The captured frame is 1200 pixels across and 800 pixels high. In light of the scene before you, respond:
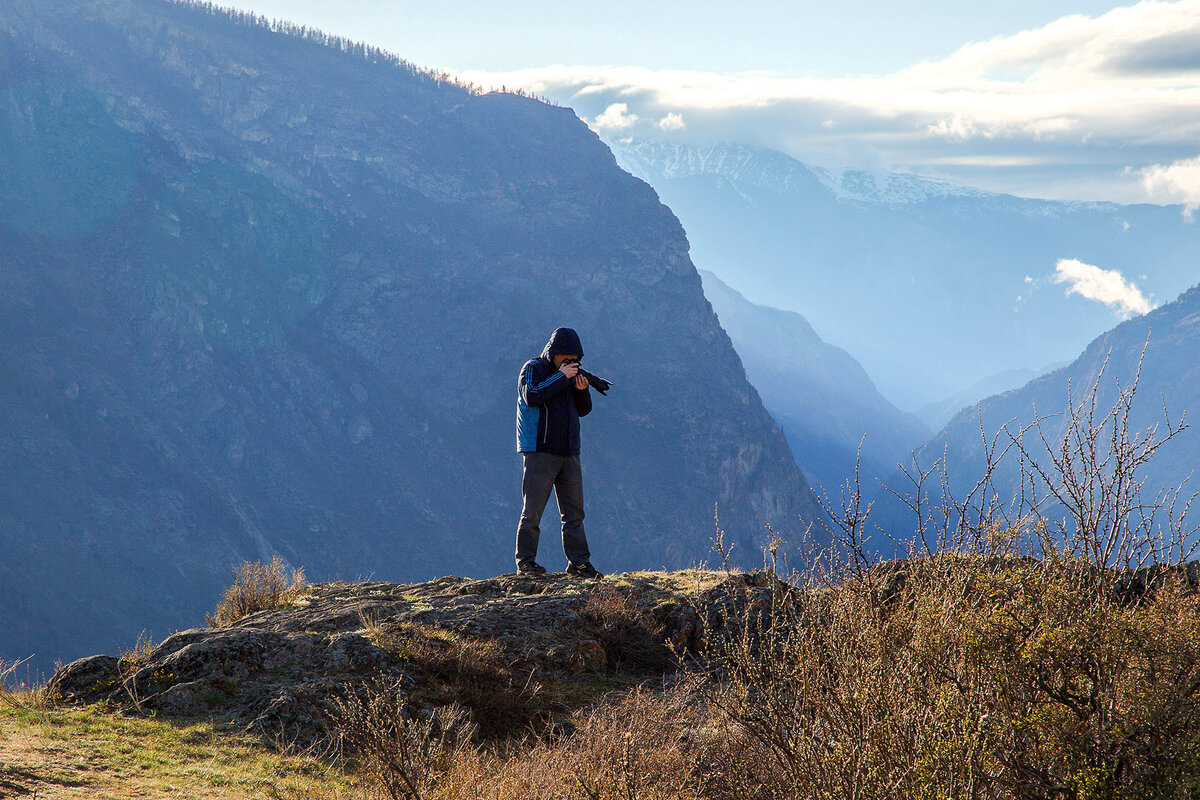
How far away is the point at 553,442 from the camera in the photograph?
8.02 m

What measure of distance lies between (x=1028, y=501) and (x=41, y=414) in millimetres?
113402

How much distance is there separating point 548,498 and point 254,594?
262 centimetres

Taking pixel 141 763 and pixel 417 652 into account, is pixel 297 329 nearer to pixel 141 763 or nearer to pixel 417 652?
pixel 417 652

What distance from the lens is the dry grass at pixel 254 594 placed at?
719cm

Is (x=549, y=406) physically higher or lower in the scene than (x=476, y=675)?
higher

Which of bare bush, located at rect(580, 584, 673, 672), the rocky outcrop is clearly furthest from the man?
bare bush, located at rect(580, 584, 673, 672)

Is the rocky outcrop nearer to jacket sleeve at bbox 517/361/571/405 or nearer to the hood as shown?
jacket sleeve at bbox 517/361/571/405

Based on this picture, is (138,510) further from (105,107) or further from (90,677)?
(90,677)

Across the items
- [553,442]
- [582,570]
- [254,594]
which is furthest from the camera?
[553,442]

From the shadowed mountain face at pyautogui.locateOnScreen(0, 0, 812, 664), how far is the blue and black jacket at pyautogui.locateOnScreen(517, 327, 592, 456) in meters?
90.1

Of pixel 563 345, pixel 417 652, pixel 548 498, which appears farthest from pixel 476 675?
pixel 563 345

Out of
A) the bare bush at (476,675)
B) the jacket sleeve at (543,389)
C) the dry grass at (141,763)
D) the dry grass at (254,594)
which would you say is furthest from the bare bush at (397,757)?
the jacket sleeve at (543,389)

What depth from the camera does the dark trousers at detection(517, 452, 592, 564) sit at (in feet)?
26.0

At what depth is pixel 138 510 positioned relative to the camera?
95.4 metres
